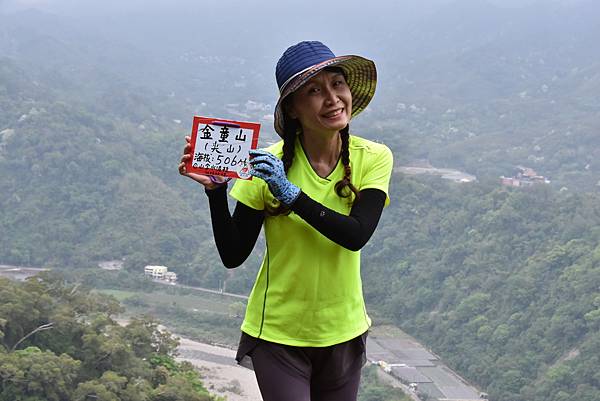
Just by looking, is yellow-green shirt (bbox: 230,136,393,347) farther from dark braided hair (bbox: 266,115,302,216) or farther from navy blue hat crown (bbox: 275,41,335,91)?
navy blue hat crown (bbox: 275,41,335,91)

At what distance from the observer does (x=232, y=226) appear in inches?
69.9

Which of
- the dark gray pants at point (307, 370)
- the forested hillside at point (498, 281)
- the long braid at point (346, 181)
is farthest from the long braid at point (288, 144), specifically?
the forested hillside at point (498, 281)

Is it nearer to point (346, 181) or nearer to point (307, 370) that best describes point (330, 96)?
point (346, 181)

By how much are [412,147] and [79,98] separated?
19605mm

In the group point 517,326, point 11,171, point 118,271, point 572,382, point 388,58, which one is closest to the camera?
point 572,382

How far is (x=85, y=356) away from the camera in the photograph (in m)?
13.8

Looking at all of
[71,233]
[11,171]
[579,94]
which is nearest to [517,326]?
[71,233]

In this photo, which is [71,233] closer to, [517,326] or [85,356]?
[517,326]

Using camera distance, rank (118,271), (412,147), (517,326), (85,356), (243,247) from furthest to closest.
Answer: (412,147) → (118,271) → (517,326) → (85,356) → (243,247)

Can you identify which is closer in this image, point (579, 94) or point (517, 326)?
point (517, 326)

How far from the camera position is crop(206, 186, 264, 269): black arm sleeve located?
5.75 feet

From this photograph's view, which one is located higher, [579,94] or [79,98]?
[579,94]

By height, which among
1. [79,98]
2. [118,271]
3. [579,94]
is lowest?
[118,271]

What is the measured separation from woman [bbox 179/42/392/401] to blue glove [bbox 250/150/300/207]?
24mm
